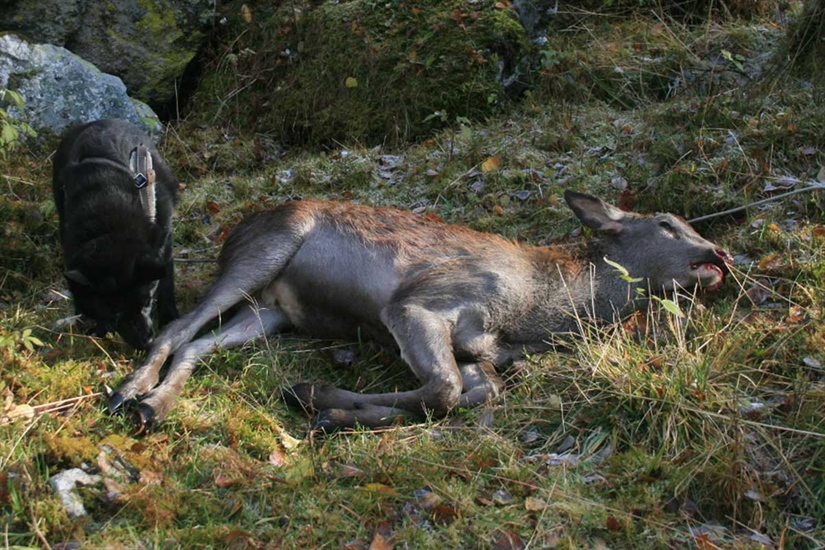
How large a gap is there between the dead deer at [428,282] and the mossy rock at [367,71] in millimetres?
2914

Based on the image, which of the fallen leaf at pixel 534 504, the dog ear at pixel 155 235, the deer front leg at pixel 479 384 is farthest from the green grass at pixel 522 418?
the dog ear at pixel 155 235

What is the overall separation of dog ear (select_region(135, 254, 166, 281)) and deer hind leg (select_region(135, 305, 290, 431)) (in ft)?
1.71

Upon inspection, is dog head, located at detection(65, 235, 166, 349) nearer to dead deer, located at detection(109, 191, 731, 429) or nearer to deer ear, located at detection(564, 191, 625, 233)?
dead deer, located at detection(109, 191, 731, 429)

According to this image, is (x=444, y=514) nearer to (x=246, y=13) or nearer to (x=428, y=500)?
(x=428, y=500)

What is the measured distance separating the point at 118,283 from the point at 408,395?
1984mm

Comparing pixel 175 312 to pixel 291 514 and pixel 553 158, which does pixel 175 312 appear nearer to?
pixel 291 514

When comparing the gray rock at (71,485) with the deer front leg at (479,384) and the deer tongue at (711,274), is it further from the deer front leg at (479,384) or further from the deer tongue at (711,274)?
the deer tongue at (711,274)

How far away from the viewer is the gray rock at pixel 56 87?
8875 millimetres

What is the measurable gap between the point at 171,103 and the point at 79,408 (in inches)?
225

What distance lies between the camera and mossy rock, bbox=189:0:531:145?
9844mm

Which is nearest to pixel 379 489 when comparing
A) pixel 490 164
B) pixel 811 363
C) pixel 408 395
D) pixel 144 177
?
pixel 408 395

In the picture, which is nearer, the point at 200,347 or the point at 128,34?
the point at 200,347

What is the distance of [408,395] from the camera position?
585 centimetres

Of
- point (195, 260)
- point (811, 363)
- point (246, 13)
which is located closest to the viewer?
point (811, 363)
